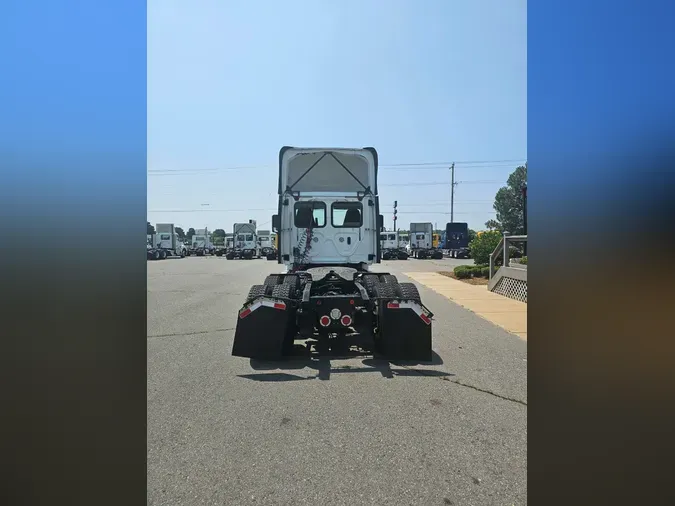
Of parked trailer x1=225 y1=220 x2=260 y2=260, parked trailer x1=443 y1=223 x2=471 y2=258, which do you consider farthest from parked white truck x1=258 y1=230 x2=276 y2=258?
parked trailer x1=443 y1=223 x2=471 y2=258

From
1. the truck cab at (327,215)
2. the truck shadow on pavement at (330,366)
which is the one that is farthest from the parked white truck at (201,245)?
the truck shadow on pavement at (330,366)

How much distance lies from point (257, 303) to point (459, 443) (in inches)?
126

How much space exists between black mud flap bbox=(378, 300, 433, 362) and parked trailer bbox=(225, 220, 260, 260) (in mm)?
39597

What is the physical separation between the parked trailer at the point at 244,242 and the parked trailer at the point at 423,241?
16.0 metres

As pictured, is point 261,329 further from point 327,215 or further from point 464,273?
point 464,273

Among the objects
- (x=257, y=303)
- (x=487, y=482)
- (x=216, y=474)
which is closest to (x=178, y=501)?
(x=216, y=474)

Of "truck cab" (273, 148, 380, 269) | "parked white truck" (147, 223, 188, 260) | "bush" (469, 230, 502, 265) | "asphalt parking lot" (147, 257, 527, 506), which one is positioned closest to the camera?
"asphalt parking lot" (147, 257, 527, 506)

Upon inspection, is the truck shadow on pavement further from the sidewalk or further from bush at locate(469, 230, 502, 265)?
bush at locate(469, 230, 502, 265)

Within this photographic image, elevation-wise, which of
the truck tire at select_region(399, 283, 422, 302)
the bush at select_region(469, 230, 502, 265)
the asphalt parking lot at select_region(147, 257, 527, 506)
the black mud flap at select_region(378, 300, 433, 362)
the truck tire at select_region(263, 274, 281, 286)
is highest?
the bush at select_region(469, 230, 502, 265)

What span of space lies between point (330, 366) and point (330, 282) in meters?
1.92

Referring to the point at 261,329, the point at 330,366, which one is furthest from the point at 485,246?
the point at 261,329

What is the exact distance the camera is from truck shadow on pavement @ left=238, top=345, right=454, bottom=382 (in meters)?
5.30
